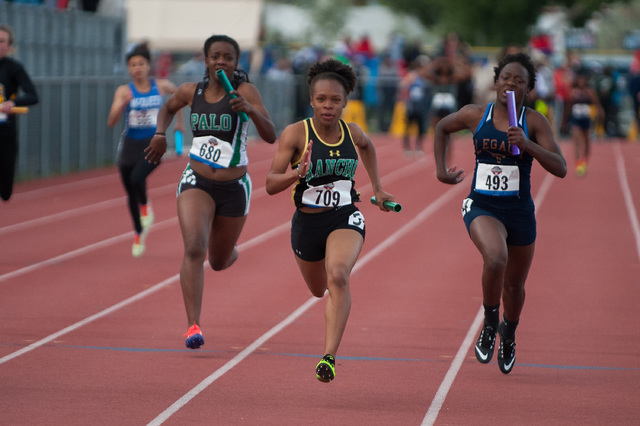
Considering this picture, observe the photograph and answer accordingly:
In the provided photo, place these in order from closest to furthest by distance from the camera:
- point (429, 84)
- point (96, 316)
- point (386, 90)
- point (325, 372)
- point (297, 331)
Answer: point (325, 372) < point (297, 331) < point (96, 316) < point (429, 84) < point (386, 90)

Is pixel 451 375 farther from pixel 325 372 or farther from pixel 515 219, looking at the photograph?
pixel 325 372

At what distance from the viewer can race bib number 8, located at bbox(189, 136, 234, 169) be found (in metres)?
8.02

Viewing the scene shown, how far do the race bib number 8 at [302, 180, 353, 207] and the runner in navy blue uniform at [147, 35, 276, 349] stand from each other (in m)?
0.93

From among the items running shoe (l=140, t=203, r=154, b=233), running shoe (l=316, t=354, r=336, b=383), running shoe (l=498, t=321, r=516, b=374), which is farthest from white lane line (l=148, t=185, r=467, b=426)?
running shoe (l=140, t=203, r=154, b=233)

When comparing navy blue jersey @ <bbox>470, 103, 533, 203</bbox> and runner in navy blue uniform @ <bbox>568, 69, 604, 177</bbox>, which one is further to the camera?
runner in navy blue uniform @ <bbox>568, 69, 604, 177</bbox>

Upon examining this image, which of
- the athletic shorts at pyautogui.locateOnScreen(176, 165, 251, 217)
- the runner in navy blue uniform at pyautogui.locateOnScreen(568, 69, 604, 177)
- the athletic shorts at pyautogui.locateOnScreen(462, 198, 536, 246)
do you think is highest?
the athletic shorts at pyautogui.locateOnScreen(462, 198, 536, 246)

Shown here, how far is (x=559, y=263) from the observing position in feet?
41.7

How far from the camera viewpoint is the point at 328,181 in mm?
6992

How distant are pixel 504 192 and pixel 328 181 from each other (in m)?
1.09

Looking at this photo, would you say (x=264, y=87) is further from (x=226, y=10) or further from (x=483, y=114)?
(x=483, y=114)

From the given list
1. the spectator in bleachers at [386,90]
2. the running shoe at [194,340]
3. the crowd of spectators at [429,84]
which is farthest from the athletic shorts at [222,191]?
the spectator in bleachers at [386,90]

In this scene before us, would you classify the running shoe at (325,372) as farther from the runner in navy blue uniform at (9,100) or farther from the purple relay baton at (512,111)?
the runner in navy blue uniform at (9,100)

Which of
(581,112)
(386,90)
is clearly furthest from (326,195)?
(386,90)

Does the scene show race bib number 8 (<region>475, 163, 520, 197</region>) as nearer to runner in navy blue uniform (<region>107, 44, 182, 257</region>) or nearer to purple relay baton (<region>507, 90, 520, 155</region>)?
purple relay baton (<region>507, 90, 520, 155</region>)
